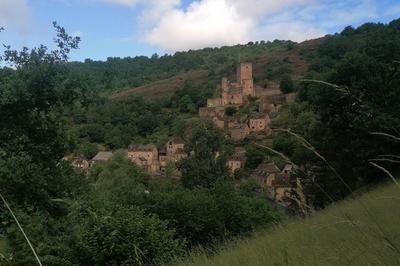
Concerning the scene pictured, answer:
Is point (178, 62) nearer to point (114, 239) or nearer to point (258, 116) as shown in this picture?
point (258, 116)

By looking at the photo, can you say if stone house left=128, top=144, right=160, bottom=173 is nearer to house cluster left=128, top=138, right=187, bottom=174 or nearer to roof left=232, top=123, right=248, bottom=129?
house cluster left=128, top=138, right=187, bottom=174

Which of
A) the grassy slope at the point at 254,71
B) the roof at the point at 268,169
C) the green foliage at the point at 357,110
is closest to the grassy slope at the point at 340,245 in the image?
the green foliage at the point at 357,110

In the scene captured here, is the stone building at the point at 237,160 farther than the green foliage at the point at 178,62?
No

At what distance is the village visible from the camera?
67.8 metres

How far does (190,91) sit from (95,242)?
4586 inches

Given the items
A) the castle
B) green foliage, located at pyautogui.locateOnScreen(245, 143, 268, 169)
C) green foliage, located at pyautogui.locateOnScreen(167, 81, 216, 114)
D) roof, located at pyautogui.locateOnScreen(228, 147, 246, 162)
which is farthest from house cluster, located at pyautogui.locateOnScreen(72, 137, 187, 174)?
the castle

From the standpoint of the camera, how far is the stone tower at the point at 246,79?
120869 millimetres

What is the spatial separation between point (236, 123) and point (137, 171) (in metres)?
51.6

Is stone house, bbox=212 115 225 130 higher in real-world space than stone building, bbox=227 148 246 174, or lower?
higher

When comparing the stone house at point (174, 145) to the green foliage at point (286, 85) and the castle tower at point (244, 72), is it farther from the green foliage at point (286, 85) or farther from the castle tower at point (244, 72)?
the castle tower at point (244, 72)

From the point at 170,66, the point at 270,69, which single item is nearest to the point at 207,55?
the point at 170,66

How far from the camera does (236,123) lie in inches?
3986

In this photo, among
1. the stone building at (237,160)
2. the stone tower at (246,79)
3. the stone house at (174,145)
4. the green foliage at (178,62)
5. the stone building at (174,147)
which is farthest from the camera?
the green foliage at (178,62)

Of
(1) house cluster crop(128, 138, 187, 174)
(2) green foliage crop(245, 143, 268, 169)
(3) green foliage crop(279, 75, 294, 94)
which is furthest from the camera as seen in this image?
(3) green foliage crop(279, 75, 294, 94)
